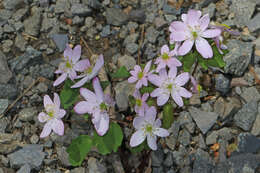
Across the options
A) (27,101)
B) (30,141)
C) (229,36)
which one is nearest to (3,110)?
(27,101)

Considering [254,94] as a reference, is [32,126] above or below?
below

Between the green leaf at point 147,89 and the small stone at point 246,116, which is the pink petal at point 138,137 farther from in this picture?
the small stone at point 246,116

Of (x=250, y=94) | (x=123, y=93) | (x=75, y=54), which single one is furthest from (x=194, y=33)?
(x=250, y=94)

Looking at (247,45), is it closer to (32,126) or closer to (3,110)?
(32,126)

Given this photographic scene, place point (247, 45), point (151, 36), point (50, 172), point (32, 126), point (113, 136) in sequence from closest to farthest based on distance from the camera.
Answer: point (113, 136) → point (50, 172) → point (32, 126) → point (247, 45) → point (151, 36)

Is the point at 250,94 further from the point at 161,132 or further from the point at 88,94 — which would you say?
the point at 88,94

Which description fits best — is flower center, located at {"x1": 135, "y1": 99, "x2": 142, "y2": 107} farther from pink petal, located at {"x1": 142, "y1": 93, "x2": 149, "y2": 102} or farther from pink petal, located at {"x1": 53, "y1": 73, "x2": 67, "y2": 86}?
pink petal, located at {"x1": 53, "y1": 73, "x2": 67, "y2": 86}
